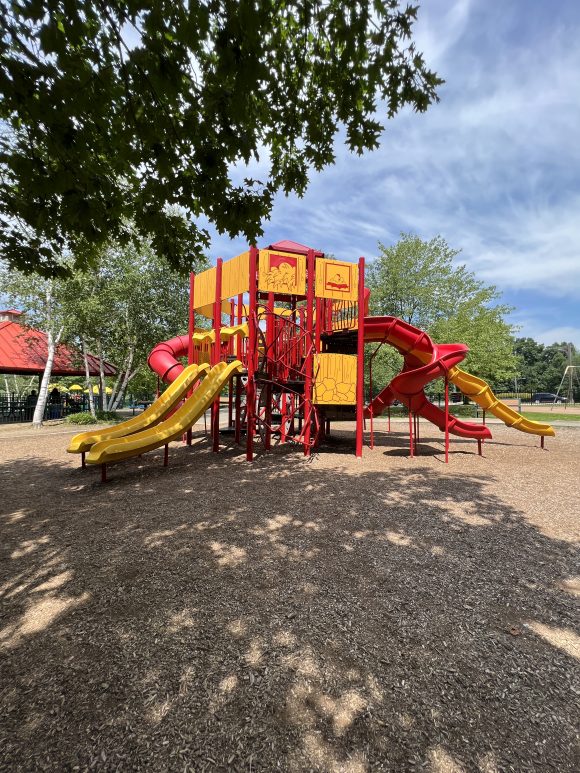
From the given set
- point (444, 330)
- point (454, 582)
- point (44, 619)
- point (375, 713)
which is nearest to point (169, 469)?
point (44, 619)

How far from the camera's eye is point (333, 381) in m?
11.0

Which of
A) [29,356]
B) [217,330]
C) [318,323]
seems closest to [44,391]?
[29,356]

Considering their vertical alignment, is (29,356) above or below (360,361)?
above

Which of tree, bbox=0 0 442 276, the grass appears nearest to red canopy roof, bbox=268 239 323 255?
tree, bbox=0 0 442 276

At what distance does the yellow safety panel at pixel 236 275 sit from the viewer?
10812mm

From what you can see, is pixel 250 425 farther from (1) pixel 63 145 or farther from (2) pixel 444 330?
(2) pixel 444 330

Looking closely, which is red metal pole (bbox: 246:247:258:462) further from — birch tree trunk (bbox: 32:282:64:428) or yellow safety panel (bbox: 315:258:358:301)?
birch tree trunk (bbox: 32:282:64:428)

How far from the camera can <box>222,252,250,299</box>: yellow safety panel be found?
1081 cm

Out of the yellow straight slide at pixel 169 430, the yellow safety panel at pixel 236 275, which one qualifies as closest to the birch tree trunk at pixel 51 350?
the yellow safety panel at pixel 236 275

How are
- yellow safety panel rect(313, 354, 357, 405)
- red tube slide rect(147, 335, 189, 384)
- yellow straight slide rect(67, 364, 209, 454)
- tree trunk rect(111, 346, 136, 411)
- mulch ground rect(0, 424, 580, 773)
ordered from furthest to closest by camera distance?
1. tree trunk rect(111, 346, 136, 411)
2. red tube slide rect(147, 335, 189, 384)
3. yellow safety panel rect(313, 354, 357, 405)
4. yellow straight slide rect(67, 364, 209, 454)
5. mulch ground rect(0, 424, 580, 773)

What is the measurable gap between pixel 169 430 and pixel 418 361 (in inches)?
320

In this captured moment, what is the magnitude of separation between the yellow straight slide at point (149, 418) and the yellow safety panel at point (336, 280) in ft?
14.0

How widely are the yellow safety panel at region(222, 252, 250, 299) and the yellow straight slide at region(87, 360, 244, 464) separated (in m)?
2.12

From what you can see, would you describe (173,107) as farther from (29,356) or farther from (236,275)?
(29,356)
